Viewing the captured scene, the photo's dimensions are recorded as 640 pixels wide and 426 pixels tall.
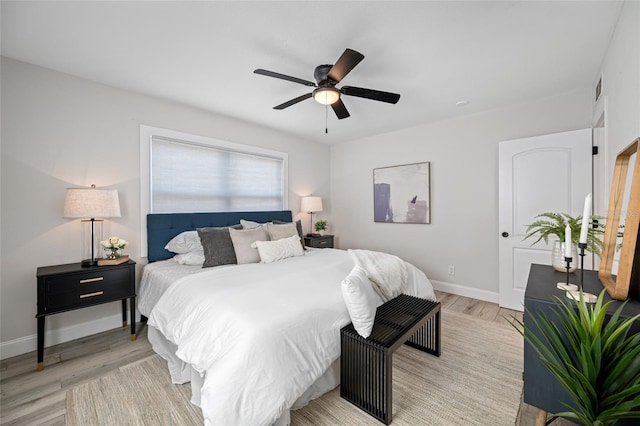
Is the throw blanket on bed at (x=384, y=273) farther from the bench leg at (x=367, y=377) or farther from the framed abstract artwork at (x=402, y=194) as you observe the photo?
the framed abstract artwork at (x=402, y=194)

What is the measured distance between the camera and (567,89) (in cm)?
289

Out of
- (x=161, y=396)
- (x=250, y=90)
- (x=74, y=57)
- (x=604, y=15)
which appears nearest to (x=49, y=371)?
(x=161, y=396)

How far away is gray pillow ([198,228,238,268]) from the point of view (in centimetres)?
271

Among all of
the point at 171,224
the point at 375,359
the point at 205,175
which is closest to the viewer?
the point at 375,359

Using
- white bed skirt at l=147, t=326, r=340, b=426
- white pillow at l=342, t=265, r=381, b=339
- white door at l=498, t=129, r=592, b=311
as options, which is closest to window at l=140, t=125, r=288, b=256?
white bed skirt at l=147, t=326, r=340, b=426

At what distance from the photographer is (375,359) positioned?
160 cm

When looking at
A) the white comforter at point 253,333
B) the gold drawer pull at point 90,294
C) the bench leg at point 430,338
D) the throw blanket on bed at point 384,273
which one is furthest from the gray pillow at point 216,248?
the bench leg at point 430,338

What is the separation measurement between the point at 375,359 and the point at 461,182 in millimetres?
3074

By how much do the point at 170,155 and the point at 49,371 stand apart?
231 centimetres

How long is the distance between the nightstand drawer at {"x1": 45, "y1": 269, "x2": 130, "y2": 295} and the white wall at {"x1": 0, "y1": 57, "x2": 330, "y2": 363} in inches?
16.8

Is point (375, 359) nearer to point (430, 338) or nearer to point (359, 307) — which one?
point (359, 307)

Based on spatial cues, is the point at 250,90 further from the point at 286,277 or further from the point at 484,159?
the point at 484,159

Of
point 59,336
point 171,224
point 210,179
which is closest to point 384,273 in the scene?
point 171,224

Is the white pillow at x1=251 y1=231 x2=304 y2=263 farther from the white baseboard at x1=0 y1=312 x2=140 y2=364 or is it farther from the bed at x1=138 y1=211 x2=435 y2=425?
the white baseboard at x1=0 y1=312 x2=140 y2=364
